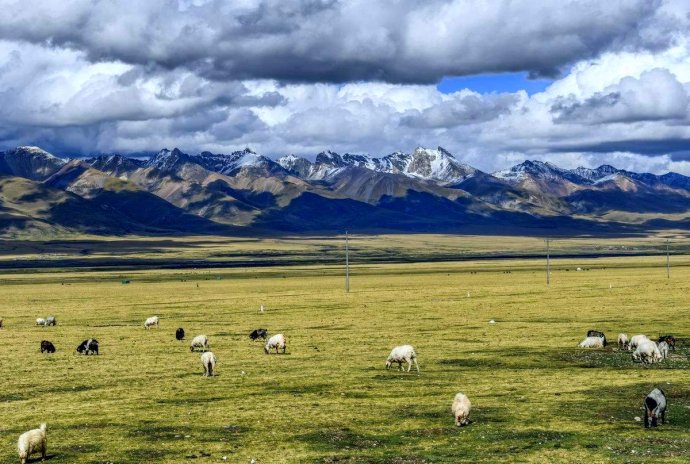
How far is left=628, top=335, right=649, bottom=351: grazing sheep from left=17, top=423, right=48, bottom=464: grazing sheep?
102 ft

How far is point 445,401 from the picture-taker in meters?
31.1

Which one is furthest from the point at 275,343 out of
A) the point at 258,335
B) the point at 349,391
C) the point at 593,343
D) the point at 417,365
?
the point at 593,343

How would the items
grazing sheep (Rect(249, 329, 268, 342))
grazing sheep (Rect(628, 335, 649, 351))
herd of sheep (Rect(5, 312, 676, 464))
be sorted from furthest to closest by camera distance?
grazing sheep (Rect(249, 329, 268, 342)) → grazing sheep (Rect(628, 335, 649, 351)) → herd of sheep (Rect(5, 312, 676, 464))

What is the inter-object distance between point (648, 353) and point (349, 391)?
1651 cm

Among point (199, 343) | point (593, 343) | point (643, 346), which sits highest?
point (643, 346)

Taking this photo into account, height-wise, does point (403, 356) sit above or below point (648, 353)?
above

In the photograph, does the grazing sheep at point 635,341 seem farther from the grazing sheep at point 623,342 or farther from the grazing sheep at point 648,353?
the grazing sheep at point 648,353

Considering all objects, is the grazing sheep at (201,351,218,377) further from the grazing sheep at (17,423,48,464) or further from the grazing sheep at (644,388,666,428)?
the grazing sheep at (644,388,666,428)

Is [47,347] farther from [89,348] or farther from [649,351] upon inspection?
[649,351]

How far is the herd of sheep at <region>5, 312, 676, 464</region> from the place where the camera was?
2323cm

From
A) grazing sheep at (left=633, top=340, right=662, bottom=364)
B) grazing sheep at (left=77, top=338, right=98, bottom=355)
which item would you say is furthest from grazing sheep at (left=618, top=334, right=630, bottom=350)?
grazing sheep at (left=77, top=338, right=98, bottom=355)

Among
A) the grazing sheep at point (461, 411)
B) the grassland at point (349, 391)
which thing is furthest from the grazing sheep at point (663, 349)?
the grazing sheep at point (461, 411)

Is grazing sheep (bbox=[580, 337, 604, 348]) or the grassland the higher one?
grazing sheep (bbox=[580, 337, 604, 348])

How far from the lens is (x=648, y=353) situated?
132 feet
